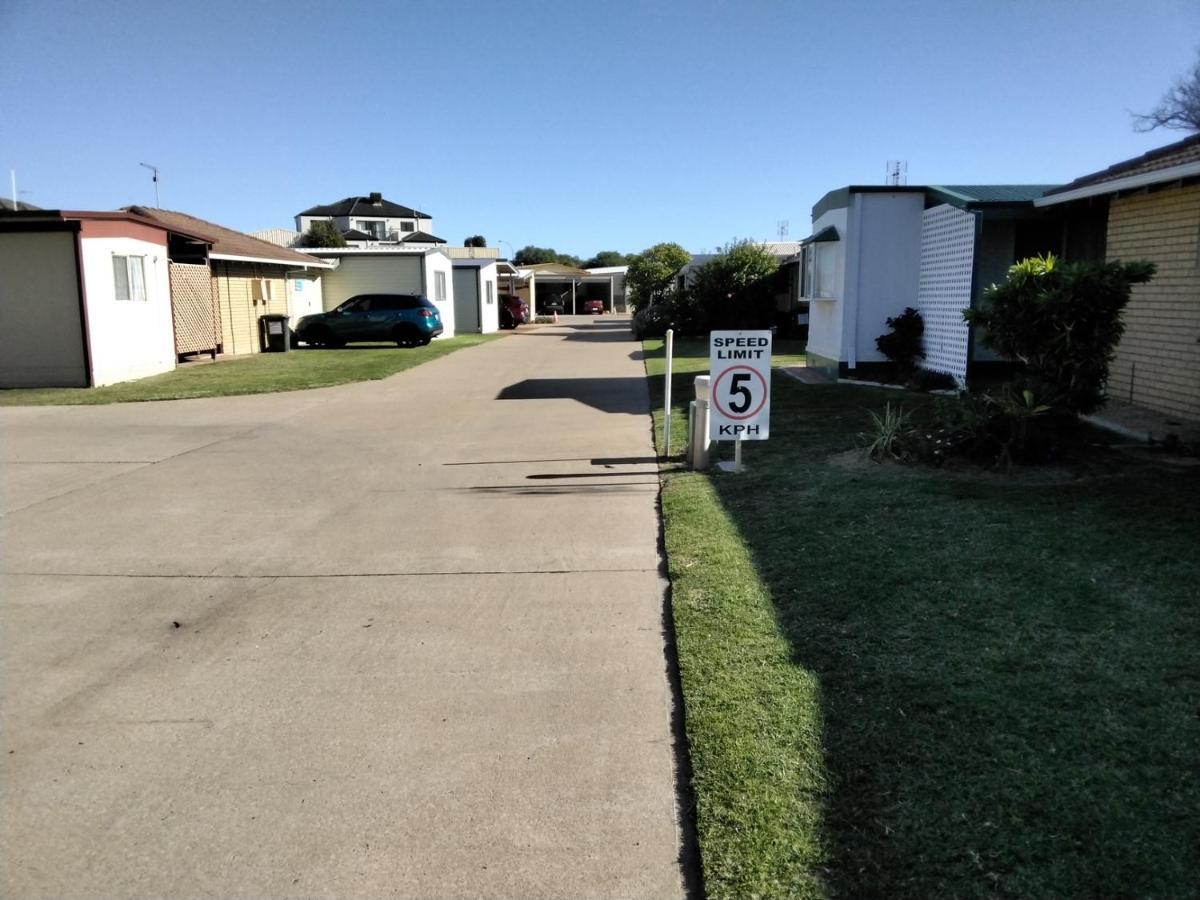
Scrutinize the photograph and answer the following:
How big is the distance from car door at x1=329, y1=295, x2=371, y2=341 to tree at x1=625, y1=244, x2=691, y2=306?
70.0ft

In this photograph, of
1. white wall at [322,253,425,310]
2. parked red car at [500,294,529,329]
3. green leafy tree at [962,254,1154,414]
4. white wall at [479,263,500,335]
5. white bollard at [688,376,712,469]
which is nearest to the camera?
green leafy tree at [962,254,1154,414]

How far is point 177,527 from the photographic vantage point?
7.21 meters

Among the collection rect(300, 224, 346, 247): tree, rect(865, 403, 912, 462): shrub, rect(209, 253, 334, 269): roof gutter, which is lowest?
rect(865, 403, 912, 462): shrub

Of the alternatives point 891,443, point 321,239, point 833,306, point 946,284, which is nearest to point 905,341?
point 946,284

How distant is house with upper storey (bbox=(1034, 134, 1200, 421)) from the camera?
32.4 feet

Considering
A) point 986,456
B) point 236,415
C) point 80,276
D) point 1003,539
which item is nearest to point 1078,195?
point 986,456

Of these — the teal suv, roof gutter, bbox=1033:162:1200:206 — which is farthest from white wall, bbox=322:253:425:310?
roof gutter, bbox=1033:162:1200:206

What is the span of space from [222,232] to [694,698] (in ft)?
90.9

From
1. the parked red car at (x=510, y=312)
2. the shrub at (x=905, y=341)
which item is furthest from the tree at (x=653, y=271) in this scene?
the shrub at (x=905, y=341)

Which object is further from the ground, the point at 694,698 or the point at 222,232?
the point at 222,232

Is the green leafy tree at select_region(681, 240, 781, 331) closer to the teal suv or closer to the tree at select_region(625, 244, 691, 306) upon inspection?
the teal suv

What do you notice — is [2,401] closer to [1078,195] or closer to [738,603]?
[738,603]

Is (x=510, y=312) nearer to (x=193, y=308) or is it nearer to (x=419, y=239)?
(x=193, y=308)

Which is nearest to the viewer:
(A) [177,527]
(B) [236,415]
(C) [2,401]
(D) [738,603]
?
(D) [738,603]
